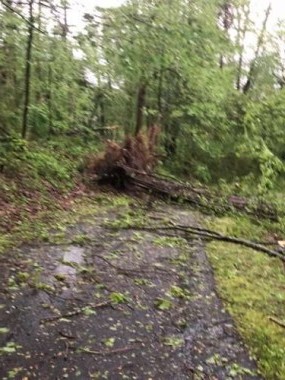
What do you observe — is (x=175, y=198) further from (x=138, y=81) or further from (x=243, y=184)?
(x=138, y=81)

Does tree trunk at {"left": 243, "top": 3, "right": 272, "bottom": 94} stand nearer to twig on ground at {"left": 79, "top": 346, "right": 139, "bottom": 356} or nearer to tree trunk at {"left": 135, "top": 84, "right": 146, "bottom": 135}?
tree trunk at {"left": 135, "top": 84, "right": 146, "bottom": 135}

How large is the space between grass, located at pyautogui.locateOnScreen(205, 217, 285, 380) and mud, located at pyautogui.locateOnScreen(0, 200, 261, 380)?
0.14 m

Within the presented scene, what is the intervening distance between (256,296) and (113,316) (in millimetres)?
1832

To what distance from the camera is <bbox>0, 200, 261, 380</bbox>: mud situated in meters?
3.83

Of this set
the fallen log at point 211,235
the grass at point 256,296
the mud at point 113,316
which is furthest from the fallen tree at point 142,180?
the mud at point 113,316

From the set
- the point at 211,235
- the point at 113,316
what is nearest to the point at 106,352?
the point at 113,316

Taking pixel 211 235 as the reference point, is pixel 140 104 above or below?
above

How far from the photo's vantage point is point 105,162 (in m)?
11.4

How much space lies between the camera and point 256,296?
5.50m

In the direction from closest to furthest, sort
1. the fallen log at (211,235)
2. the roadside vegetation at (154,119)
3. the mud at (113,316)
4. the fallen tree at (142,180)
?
the mud at (113,316)
the roadside vegetation at (154,119)
the fallen log at (211,235)
the fallen tree at (142,180)

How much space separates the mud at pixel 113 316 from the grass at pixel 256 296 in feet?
0.45

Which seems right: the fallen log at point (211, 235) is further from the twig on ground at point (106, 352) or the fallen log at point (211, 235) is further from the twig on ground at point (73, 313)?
the twig on ground at point (106, 352)

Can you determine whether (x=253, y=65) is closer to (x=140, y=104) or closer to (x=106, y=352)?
(x=140, y=104)

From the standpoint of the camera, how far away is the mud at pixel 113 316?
3.83 m
